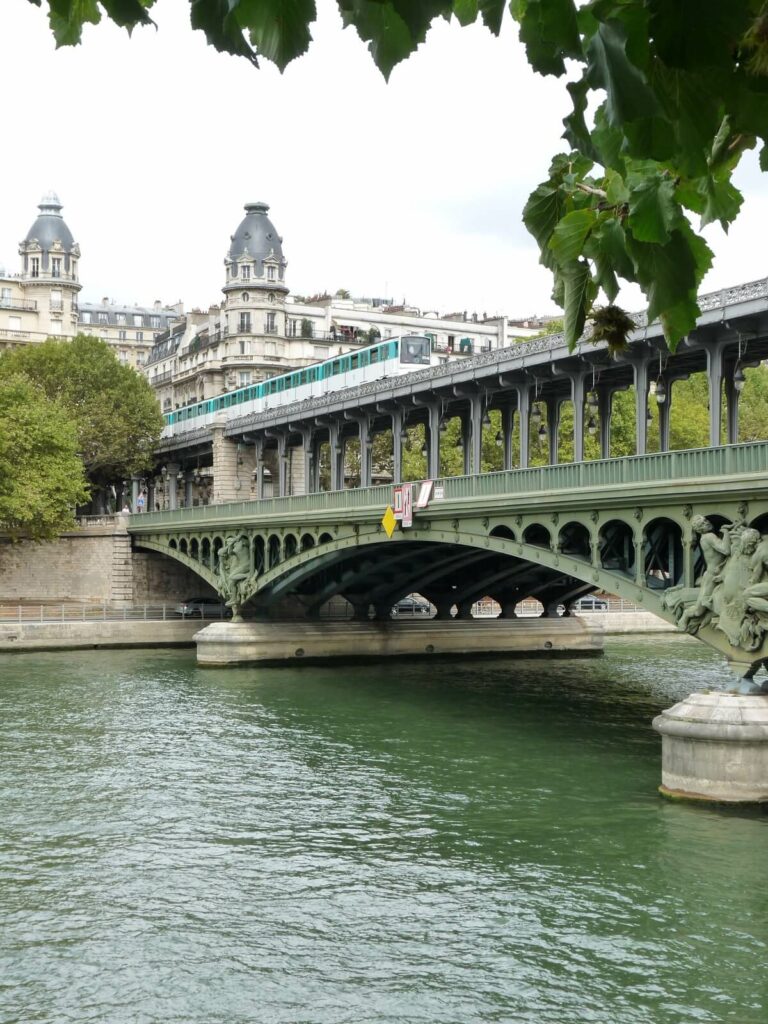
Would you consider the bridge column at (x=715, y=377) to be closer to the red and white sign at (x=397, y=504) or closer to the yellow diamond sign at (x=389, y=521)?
the red and white sign at (x=397, y=504)

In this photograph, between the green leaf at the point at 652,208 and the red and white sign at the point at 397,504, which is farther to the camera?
the red and white sign at the point at 397,504

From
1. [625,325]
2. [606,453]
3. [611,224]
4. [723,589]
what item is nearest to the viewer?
[611,224]

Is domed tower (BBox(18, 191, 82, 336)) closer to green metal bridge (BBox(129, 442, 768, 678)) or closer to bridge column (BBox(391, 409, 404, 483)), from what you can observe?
green metal bridge (BBox(129, 442, 768, 678))

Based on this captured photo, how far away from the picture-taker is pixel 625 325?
4758 millimetres

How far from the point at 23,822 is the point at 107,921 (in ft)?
22.9

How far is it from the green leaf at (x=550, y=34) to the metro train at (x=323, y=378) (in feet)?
211

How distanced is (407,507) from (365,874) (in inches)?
891

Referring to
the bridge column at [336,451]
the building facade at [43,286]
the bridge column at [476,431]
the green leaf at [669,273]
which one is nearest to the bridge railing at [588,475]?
the bridge column at [476,431]

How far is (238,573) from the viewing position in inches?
2330

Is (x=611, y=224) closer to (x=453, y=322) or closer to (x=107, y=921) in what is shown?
(x=107, y=921)

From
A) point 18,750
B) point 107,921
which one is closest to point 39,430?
point 18,750

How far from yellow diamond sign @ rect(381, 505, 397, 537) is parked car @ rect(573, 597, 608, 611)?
3531cm

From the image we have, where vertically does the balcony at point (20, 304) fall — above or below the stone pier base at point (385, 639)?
above

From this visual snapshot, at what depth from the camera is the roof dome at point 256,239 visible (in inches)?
4793
